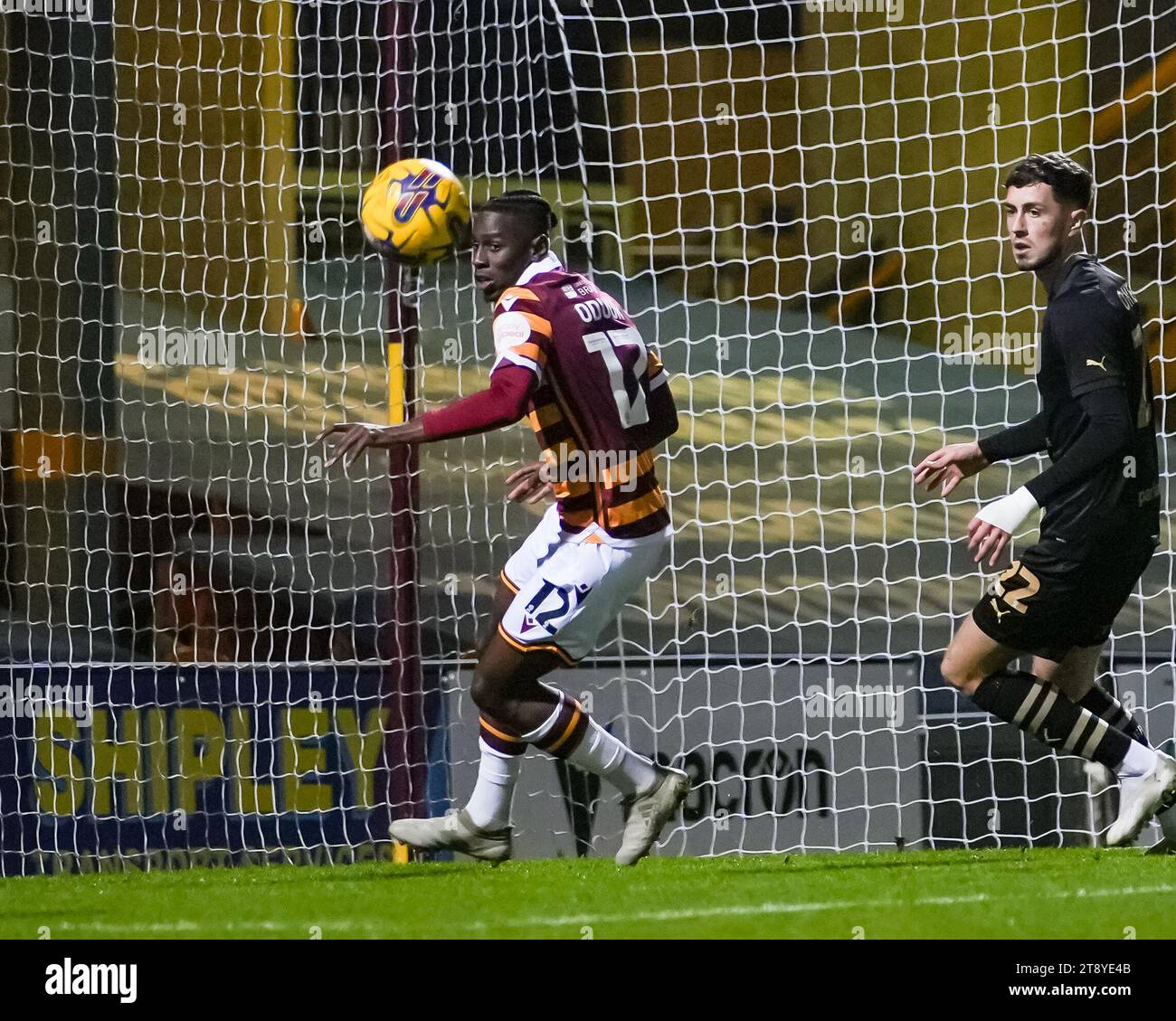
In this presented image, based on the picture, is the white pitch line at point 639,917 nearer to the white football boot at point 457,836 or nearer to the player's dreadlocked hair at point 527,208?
the white football boot at point 457,836

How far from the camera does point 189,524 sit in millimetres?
6980

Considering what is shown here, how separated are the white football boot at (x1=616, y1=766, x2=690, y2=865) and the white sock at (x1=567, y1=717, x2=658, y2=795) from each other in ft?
0.09

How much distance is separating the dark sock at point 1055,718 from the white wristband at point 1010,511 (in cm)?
47

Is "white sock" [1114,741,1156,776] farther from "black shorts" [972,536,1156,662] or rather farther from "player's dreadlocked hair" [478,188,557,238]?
"player's dreadlocked hair" [478,188,557,238]

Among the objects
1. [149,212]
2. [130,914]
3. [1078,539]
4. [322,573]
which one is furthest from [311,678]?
[1078,539]

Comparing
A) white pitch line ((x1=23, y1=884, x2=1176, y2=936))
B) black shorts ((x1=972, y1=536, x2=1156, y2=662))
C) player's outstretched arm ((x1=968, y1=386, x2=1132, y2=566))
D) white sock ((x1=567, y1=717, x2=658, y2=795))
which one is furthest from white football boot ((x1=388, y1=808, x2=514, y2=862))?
player's outstretched arm ((x1=968, y1=386, x2=1132, y2=566))

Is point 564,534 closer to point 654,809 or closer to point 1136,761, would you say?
point 654,809

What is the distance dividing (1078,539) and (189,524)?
12.1ft

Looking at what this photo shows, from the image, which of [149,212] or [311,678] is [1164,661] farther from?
[149,212]

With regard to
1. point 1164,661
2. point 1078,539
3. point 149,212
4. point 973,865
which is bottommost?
point 973,865

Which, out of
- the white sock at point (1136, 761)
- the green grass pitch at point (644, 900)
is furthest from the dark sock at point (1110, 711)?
the green grass pitch at point (644, 900)

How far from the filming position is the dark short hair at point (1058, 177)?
478 cm

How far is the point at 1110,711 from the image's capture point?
495cm
